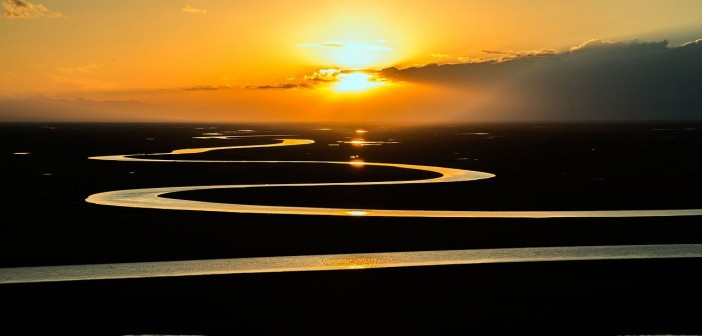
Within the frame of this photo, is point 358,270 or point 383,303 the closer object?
point 383,303

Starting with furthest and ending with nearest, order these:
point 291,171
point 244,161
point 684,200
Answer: point 244,161, point 291,171, point 684,200

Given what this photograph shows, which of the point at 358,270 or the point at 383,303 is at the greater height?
the point at 383,303

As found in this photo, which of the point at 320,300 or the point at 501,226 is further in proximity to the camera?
the point at 501,226

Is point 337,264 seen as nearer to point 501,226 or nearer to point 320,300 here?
point 320,300

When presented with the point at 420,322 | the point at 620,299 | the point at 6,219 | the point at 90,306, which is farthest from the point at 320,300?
the point at 6,219

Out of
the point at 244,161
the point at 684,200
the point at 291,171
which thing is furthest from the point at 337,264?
the point at 244,161

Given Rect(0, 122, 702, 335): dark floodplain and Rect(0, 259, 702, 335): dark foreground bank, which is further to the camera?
Rect(0, 122, 702, 335): dark floodplain

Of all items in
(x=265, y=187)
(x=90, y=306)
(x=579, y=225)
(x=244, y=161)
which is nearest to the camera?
(x=90, y=306)

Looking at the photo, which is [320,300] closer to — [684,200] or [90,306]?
[90,306]

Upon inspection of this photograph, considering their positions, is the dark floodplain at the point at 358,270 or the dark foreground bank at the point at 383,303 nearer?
the dark foreground bank at the point at 383,303
